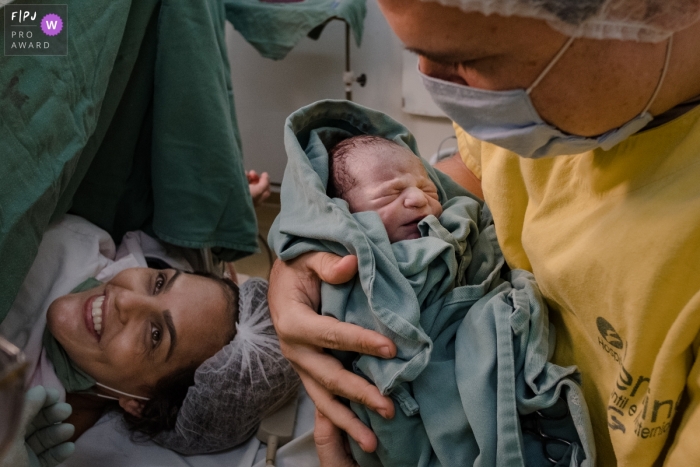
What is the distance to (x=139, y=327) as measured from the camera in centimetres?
138

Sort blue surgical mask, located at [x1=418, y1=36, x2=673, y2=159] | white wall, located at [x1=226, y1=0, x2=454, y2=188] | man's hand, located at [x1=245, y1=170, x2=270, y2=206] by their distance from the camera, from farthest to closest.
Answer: white wall, located at [x1=226, y1=0, x2=454, y2=188]
man's hand, located at [x1=245, y1=170, x2=270, y2=206]
blue surgical mask, located at [x1=418, y1=36, x2=673, y2=159]

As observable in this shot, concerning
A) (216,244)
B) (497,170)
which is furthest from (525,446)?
(216,244)

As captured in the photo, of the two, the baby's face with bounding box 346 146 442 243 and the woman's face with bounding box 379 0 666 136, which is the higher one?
the woman's face with bounding box 379 0 666 136

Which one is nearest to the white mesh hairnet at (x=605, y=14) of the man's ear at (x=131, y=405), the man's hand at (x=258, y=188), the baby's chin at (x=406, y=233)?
the baby's chin at (x=406, y=233)

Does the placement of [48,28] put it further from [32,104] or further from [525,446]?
[525,446]

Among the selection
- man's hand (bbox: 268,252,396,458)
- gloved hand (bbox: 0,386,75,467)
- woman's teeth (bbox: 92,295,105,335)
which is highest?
man's hand (bbox: 268,252,396,458)

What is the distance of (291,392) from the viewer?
1.52 m

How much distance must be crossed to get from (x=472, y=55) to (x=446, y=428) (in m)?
0.56

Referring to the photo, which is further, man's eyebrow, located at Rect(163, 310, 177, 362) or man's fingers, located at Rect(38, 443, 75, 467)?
man's eyebrow, located at Rect(163, 310, 177, 362)

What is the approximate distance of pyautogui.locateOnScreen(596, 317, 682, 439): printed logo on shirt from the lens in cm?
66

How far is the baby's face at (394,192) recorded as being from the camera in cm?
110

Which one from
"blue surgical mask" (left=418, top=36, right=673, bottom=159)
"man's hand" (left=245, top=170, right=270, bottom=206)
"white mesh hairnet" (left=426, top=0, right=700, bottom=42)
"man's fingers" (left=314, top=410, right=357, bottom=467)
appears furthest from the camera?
"man's hand" (left=245, top=170, right=270, bottom=206)

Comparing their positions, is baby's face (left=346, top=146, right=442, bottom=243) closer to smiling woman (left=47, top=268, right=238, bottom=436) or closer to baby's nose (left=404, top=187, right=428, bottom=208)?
baby's nose (left=404, top=187, right=428, bottom=208)

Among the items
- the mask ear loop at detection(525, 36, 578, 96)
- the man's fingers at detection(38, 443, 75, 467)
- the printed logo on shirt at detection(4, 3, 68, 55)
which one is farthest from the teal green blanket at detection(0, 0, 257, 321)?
the mask ear loop at detection(525, 36, 578, 96)
